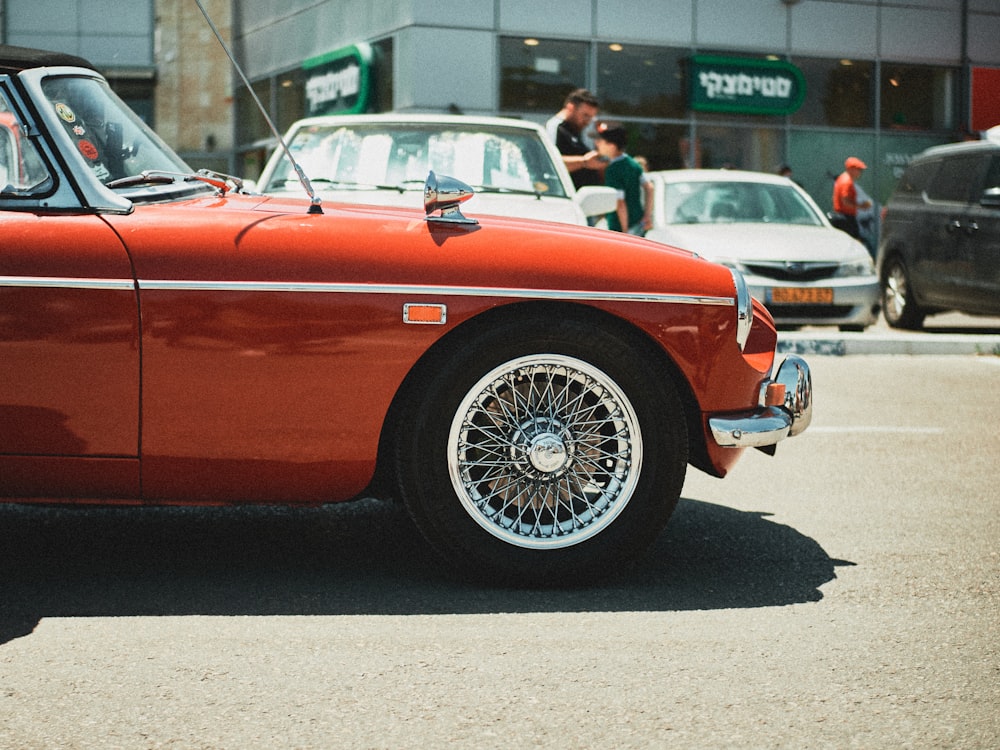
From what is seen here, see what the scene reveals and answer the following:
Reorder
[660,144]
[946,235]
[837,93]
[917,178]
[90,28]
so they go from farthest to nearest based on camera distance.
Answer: [90,28] < [837,93] < [660,144] < [917,178] < [946,235]

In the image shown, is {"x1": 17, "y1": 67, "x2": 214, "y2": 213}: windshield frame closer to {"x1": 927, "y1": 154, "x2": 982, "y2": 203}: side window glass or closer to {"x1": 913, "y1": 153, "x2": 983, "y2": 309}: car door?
{"x1": 913, "y1": 153, "x2": 983, "y2": 309}: car door

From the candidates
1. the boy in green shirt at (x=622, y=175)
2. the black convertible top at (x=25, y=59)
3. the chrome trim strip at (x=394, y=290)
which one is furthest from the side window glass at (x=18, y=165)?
the boy in green shirt at (x=622, y=175)

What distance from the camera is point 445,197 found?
168 inches

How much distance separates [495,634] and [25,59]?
2.29 metres

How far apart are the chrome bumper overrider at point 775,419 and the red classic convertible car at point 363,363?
11 mm

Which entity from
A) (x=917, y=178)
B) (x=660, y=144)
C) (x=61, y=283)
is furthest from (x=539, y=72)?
(x=61, y=283)

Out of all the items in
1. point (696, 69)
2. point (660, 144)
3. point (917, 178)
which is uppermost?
point (696, 69)

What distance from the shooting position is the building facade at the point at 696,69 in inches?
837

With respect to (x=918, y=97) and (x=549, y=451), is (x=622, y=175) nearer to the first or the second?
(x=549, y=451)

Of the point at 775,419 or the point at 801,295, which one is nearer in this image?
the point at 775,419

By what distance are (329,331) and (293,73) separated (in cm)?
2222

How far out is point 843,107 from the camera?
941 inches

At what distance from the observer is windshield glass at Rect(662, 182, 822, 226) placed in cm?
1308

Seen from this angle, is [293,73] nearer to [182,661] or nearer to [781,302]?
[781,302]
